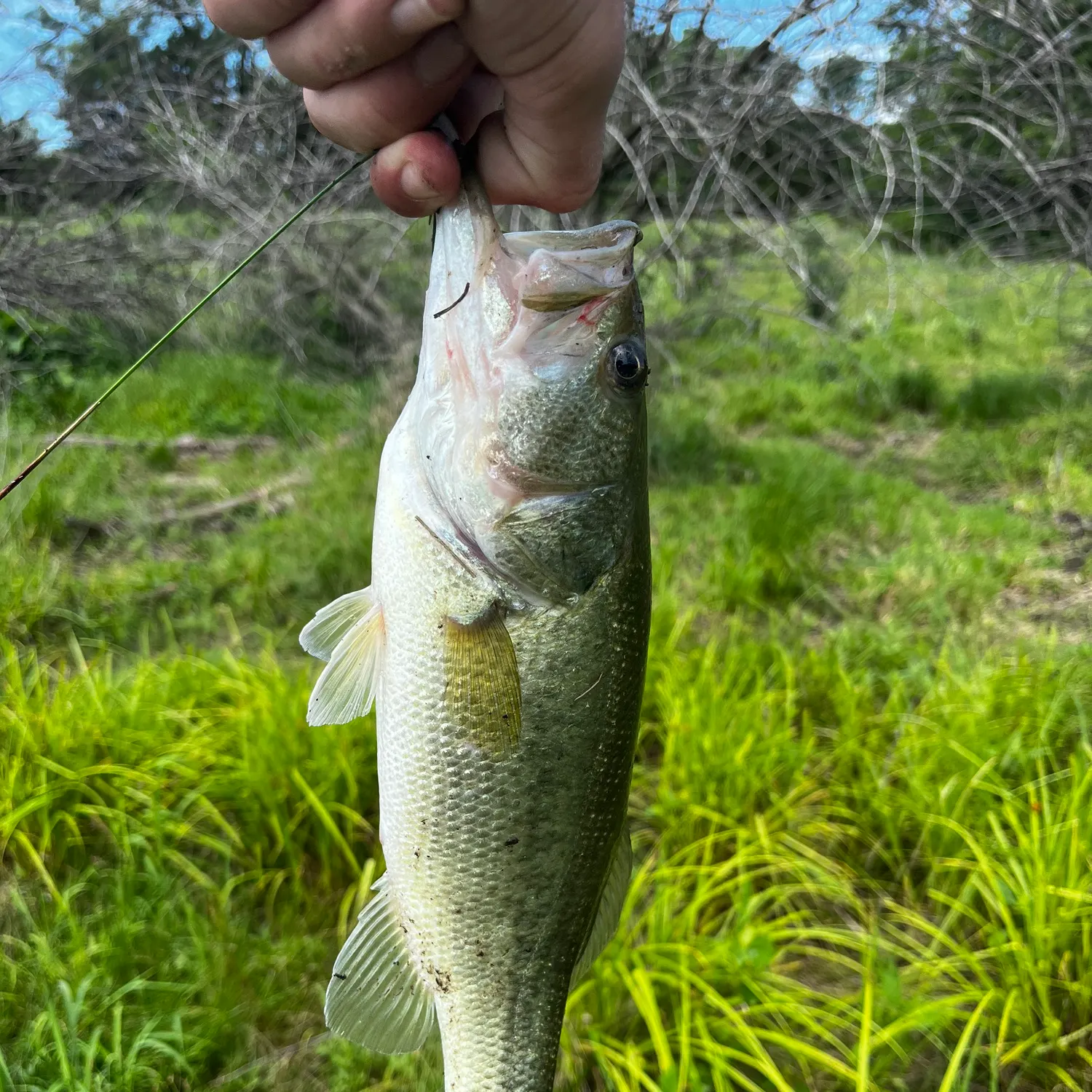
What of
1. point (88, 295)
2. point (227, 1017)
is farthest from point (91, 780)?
point (88, 295)

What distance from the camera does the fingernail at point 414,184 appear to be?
3.61 ft

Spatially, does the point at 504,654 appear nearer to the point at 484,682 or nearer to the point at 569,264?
the point at 484,682

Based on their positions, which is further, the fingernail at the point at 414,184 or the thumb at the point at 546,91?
the fingernail at the point at 414,184

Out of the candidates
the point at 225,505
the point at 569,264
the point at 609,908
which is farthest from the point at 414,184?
the point at 225,505

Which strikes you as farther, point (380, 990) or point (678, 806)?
point (678, 806)

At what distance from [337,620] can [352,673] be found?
0.33 ft

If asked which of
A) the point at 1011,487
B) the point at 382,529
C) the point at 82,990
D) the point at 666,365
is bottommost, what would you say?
the point at 1011,487

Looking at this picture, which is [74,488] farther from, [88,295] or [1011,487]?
[1011,487]

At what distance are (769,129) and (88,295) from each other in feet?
A: 18.5

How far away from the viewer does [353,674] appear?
132 cm

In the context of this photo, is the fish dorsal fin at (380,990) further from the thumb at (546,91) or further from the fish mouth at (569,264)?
the thumb at (546,91)

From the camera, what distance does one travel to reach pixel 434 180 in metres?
1.11

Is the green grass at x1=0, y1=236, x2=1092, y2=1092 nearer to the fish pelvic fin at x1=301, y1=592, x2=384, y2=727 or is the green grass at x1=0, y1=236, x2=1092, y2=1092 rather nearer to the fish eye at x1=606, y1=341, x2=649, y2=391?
the fish pelvic fin at x1=301, y1=592, x2=384, y2=727

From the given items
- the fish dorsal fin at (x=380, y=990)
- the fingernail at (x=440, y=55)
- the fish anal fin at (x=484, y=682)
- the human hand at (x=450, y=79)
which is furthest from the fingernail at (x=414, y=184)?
the fish dorsal fin at (x=380, y=990)
